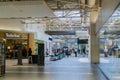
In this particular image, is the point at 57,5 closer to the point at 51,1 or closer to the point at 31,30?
the point at 51,1

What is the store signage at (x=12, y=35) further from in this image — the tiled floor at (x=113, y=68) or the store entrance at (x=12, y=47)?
the tiled floor at (x=113, y=68)

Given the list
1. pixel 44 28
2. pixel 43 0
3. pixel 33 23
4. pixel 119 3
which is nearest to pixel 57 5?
pixel 43 0

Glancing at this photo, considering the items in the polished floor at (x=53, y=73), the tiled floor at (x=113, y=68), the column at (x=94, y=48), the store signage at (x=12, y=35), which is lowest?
the polished floor at (x=53, y=73)

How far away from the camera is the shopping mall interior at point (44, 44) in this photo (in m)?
12.3

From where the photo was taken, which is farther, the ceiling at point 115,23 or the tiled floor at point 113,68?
the tiled floor at point 113,68

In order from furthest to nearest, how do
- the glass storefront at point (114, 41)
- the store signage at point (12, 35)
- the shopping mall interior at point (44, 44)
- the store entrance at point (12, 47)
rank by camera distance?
the store entrance at point (12, 47), the store signage at point (12, 35), the shopping mall interior at point (44, 44), the glass storefront at point (114, 41)

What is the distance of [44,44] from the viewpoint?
24.1 metres

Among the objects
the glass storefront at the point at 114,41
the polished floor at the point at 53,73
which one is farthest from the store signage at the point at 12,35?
the glass storefront at the point at 114,41

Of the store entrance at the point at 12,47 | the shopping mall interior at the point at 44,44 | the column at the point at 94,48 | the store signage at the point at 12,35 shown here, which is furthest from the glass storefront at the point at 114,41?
the store entrance at the point at 12,47

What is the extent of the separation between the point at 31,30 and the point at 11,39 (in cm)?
239

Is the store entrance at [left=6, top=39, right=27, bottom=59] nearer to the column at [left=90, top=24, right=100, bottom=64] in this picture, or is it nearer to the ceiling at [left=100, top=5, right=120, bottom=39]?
the column at [left=90, top=24, right=100, bottom=64]

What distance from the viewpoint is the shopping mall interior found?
12323 millimetres

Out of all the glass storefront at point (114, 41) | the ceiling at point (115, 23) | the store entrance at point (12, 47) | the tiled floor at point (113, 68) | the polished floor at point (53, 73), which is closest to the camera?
the ceiling at point (115, 23)

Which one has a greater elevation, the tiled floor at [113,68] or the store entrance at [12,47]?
the store entrance at [12,47]
